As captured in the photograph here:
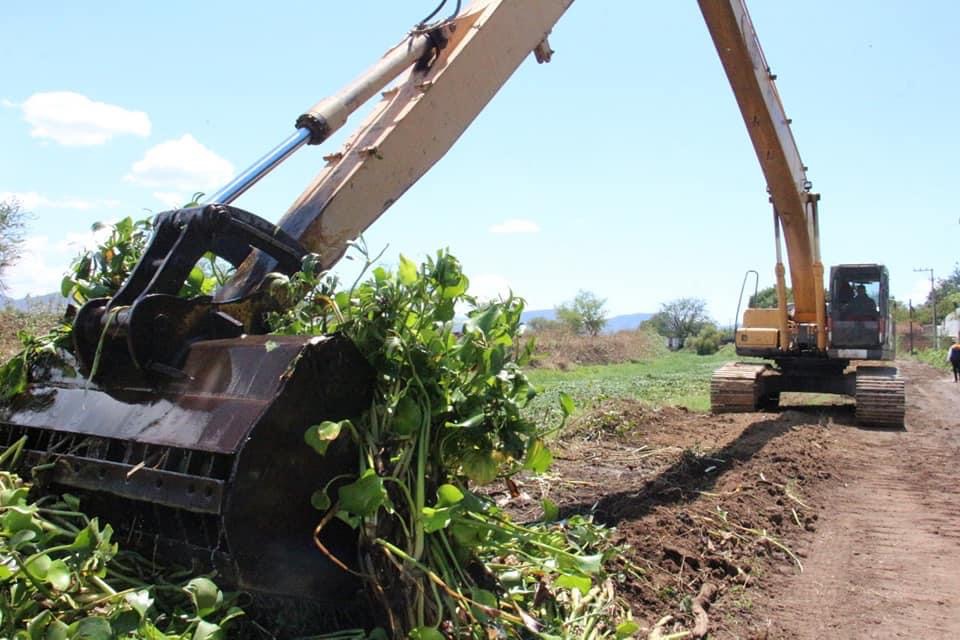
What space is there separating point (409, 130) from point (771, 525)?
3.89 metres

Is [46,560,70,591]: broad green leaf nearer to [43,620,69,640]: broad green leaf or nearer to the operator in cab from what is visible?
[43,620,69,640]: broad green leaf

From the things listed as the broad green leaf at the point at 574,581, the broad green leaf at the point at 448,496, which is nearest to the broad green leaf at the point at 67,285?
the broad green leaf at the point at 448,496

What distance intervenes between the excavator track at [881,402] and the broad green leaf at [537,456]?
10.3 meters

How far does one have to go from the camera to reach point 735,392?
1291 cm

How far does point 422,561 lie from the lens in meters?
2.64

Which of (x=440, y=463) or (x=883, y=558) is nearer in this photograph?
(x=440, y=463)

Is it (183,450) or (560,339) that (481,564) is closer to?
(183,450)

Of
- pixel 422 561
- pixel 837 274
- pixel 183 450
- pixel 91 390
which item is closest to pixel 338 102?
pixel 91 390

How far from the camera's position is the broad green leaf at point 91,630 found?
80.7 inches

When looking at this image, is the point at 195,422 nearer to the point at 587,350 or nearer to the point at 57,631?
the point at 57,631

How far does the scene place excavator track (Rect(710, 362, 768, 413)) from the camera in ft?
42.2

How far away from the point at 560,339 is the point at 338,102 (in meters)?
43.7

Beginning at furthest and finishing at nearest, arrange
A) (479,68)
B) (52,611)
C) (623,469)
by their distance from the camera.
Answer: (623,469)
(479,68)
(52,611)

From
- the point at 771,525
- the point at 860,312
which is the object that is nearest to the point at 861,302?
the point at 860,312
